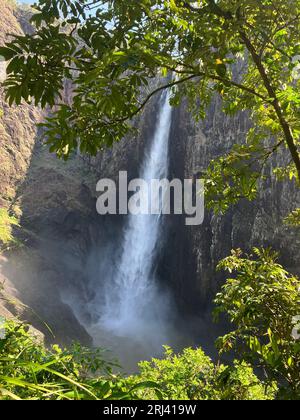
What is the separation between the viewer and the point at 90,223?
76.3 feet

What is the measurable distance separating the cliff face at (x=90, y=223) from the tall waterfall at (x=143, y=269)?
73 cm

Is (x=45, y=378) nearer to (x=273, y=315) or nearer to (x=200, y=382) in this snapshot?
(x=273, y=315)

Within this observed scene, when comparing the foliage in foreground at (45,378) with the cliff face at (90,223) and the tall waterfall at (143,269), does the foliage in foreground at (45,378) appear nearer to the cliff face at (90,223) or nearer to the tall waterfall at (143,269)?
the cliff face at (90,223)

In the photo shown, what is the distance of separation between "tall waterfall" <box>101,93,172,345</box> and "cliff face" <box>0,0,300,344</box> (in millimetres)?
730

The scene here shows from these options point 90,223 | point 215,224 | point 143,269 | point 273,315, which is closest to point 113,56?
point 273,315

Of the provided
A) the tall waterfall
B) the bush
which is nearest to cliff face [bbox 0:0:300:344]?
the tall waterfall

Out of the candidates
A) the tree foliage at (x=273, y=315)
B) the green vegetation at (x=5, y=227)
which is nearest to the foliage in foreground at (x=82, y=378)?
the tree foliage at (x=273, y=315)

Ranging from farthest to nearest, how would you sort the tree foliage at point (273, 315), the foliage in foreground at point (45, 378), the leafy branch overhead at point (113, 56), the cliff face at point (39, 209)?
the cliff face at point (39, 209)
the tree foliage at point (273, 315)
the leafy branch overhead at point (113, 56)
the foliage in foreground at point (45, 378)

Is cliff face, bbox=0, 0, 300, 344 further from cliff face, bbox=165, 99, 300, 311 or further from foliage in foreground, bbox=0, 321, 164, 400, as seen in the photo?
foliage in foreground, bbox=0, 321, 164, 400

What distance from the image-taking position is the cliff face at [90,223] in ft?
52.6

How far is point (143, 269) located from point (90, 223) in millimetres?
4648
